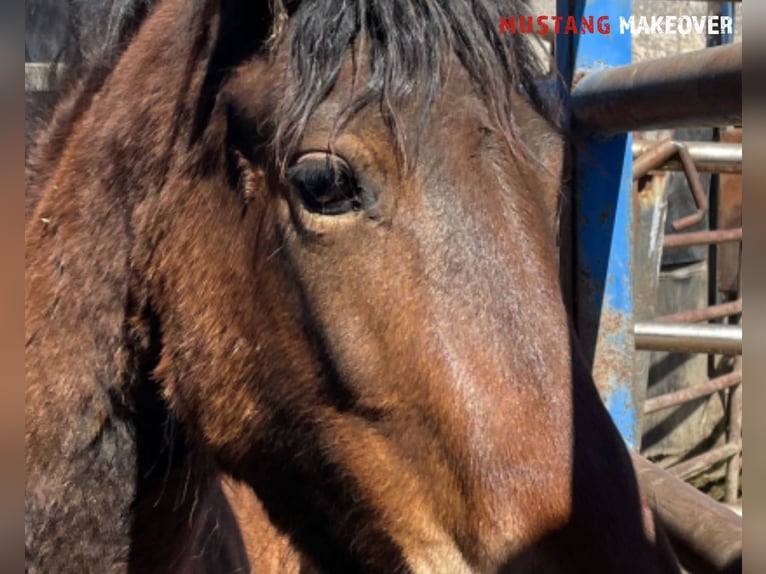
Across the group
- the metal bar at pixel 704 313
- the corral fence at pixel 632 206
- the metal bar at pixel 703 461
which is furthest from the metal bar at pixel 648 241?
the metal bar at pixel 703 461

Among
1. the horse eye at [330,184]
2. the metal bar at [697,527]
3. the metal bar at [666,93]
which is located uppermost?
the metal bar at [666,93]

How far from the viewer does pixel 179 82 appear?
4.87 ft

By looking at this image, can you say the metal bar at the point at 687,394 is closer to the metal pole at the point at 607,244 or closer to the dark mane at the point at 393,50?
the metal pole at the point at 607,244

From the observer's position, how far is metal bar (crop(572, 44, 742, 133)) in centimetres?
140

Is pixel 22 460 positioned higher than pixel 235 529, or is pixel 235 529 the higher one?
pixel 22 460

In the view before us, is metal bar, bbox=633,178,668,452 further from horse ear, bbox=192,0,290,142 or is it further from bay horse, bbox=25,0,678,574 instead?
horse ear, bbox=192,0,290,142

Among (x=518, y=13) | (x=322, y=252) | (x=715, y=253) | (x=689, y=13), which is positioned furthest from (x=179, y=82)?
(x=715, y=253)

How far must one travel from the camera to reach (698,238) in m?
4.36

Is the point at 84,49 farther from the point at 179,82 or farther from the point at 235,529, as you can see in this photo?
the point at 235,529

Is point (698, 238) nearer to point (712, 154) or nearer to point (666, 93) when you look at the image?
point (712, 154)

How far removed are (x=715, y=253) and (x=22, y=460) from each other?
5.77 metres

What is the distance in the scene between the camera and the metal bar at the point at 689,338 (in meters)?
2.29

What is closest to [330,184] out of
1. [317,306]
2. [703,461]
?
[317,306]

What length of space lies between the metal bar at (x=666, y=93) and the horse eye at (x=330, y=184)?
2.00 ft
